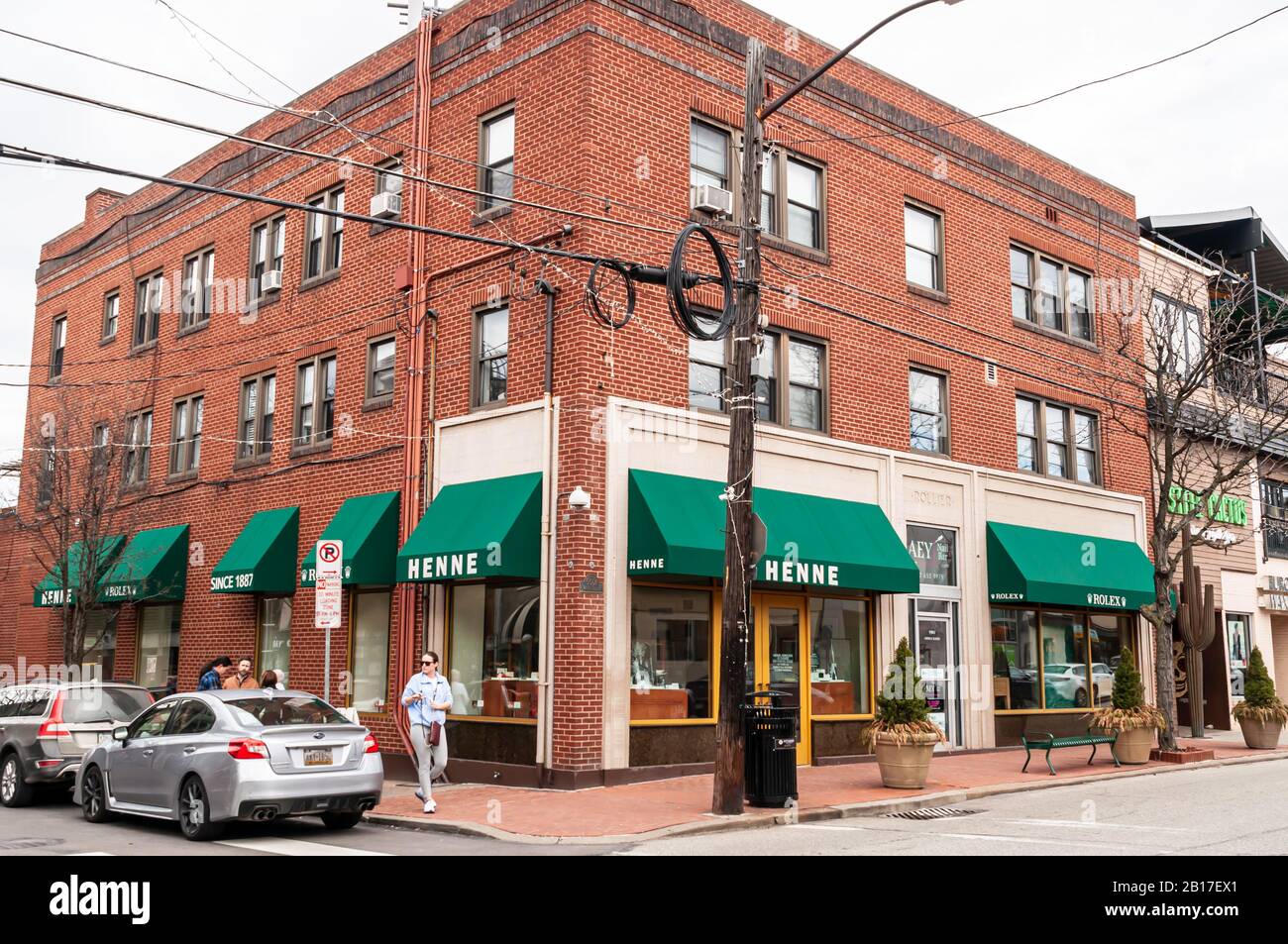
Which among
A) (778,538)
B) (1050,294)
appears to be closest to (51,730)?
(778,538)

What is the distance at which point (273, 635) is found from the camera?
21.9 m

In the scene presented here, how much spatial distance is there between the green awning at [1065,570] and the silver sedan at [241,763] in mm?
13084

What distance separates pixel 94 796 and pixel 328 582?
348cm

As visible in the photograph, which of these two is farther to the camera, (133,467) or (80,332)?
(80,332)

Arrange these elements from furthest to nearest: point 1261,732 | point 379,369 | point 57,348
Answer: point 57,348
point 1261,732
point 379,369

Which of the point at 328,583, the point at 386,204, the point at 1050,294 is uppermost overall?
the point at 1050,294

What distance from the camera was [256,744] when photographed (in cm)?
1170

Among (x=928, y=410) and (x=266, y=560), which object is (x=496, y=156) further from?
(x=928, y=410)

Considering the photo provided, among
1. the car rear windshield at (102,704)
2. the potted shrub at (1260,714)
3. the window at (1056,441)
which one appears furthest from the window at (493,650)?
the potted shrub at (1260,714)

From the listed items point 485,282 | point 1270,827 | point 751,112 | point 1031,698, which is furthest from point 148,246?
point 1270,827

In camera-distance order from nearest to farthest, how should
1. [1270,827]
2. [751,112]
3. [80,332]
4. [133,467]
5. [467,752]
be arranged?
1. [1270,827]
2. [751,112]
3. [467,752]
4. [133,467]
5. [80,332]

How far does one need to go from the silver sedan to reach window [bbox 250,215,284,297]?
40.1ft

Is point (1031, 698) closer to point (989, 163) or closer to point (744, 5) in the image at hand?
point (989, 163)

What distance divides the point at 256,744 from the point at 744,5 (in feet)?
45.2
